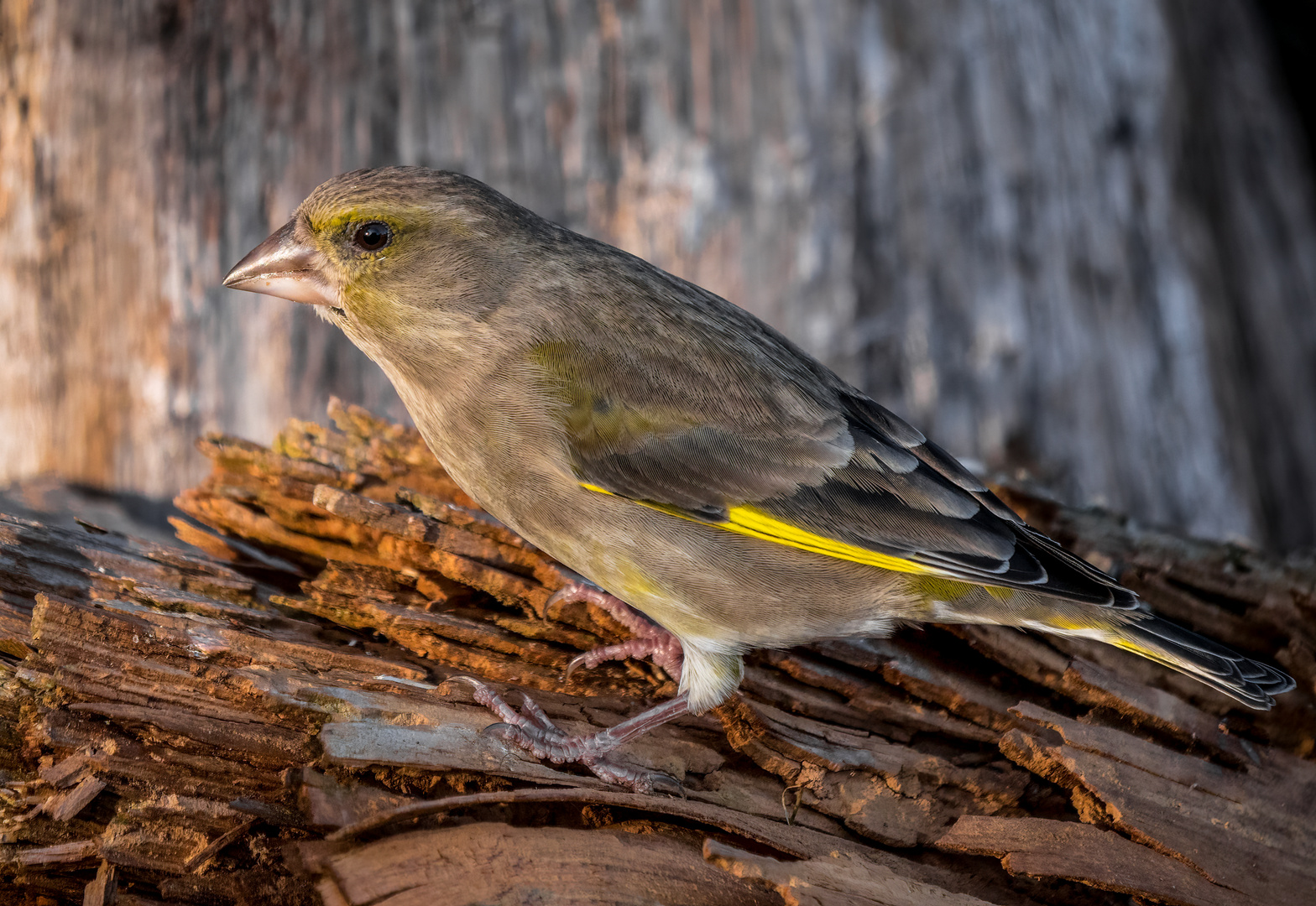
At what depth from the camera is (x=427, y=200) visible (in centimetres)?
342

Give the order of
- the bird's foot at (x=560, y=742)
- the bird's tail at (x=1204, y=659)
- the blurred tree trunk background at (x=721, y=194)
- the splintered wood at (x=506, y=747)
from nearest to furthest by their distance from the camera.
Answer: the splintered wood at (x=506, y=747)
the bird's foot at (x=560, y=742)
the bird's tail at (x=1204, y=659)
the blurred tree trunk background at (x=721, y=194)

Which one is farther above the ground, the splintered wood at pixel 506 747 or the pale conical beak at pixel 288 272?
the pale conical beak at pixel 288 272

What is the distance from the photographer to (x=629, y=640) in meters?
3.55

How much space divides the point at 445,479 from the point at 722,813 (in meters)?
1.81

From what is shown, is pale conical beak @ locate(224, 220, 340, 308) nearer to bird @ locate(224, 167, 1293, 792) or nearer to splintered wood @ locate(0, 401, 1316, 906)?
bird @ locate(224, 167, 1293, 792)

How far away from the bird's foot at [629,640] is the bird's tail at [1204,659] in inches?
56.1

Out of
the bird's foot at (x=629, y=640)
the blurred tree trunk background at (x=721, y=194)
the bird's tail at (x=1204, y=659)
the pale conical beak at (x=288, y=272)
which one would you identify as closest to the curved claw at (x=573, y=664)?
the bird's foot at (x=629, y=640)

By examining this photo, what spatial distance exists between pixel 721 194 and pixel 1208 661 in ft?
10.3

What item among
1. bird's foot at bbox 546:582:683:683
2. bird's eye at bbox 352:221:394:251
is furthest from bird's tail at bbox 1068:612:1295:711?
bird's eye at bbox 352:221:394:251

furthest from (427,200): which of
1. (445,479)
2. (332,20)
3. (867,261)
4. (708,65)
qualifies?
(867,261)

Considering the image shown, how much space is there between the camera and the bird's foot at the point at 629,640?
3.45 m

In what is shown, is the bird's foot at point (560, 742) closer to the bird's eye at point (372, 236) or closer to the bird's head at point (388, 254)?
the bird's head at point (388, 254)

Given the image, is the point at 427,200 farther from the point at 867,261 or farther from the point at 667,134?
the point at 867,261

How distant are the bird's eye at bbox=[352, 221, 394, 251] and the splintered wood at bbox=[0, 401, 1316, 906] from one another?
0.84 metres
